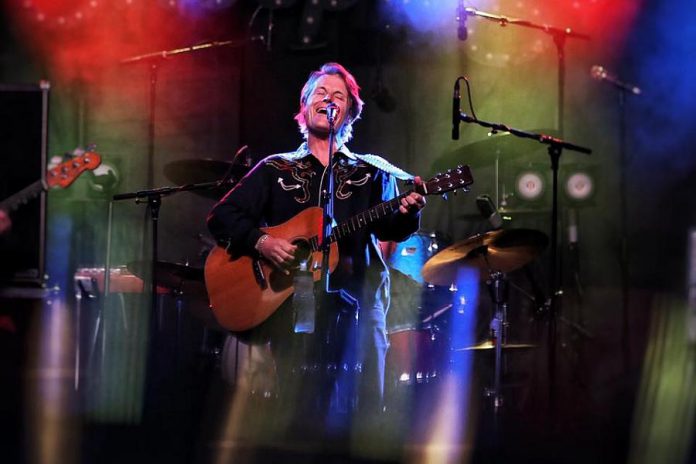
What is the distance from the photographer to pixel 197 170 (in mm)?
5438

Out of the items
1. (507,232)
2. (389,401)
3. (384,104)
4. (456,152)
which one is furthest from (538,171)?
(389,401)

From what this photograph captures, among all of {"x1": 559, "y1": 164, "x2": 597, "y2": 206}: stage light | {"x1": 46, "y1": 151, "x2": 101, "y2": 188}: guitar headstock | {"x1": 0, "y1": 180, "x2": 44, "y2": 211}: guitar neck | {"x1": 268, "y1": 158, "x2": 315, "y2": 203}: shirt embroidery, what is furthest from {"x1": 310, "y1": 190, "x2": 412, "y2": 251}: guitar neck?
{"x1": 559, "y1": 164, "x2": 597, "y2": 206}: stage light

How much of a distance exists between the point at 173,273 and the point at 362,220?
163 centimetres

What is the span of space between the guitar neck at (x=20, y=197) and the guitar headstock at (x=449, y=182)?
2863mm

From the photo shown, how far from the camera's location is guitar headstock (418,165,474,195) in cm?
401

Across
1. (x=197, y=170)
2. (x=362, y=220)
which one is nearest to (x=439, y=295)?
(x=362, y=220)

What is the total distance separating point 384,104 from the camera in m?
6.64

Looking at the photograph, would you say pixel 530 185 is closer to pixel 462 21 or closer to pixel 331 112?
pixel 462 21

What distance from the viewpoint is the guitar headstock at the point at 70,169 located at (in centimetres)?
554

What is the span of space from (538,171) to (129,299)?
338 cm

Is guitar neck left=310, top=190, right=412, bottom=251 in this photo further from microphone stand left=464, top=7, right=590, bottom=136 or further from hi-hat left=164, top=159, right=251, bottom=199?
microphone stand left=464, top=7, right=590, bottom=136

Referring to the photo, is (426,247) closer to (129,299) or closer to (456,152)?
(456,152)

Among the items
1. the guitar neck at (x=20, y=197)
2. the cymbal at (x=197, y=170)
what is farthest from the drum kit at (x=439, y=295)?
the guitar neck at (x=20, y=197)

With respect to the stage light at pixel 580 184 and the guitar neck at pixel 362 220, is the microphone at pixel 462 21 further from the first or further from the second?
the guitar neck at pixel 362 220
